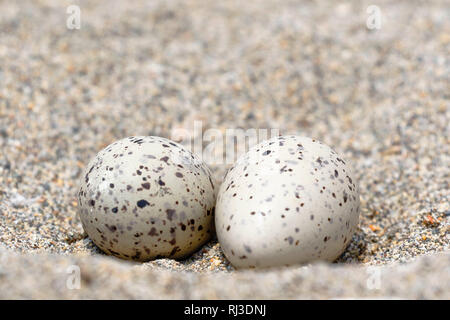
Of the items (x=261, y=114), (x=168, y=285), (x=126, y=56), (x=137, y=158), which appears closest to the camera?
(x=168, y=285)

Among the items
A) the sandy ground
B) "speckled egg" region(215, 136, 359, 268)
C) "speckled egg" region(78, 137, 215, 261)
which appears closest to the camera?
the sandy ground

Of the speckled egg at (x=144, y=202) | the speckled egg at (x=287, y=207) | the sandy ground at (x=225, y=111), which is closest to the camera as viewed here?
the sandy ground at (x=225, y=111)

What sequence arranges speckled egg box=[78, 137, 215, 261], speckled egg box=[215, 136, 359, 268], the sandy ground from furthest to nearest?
speckled egg box=[78, 137, 215, 261] → speckled egg box=[215, 136, 359, 268] → the sandy ground

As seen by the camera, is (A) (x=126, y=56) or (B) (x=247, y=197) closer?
(B) (x=247, y=197)
